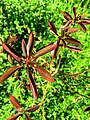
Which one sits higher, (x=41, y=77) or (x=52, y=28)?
(x=52, y=28)

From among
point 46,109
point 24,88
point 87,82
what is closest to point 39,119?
point 46,109

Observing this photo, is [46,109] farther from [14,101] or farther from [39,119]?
[14,101]

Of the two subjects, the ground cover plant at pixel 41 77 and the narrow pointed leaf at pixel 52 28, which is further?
the ground cover plant at pixel 41 77

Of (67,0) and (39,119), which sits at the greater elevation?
(67,0)

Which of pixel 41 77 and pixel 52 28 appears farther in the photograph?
pixel 41 77

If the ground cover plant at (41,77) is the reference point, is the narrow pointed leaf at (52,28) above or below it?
above

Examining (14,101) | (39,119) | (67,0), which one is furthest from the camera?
(67,0)

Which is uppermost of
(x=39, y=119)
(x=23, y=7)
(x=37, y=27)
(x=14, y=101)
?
(x=23, y=7)

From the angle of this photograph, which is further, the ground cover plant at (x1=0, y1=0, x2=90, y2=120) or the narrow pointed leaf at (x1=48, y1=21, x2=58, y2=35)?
the ground cover plant at (x1=0, y1=0, x2=90, y2=120)

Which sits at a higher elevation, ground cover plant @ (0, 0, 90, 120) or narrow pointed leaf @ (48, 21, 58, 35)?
narrow pointed leaf @ (48, 21, 58, 35)

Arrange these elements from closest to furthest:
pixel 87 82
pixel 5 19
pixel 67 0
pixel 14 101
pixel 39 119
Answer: pixel 14 101 < pixel 39 119 < pixel 87 82 < pixel 5 19 < pixel 67 0

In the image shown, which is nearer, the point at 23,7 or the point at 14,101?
the point at 14,101
